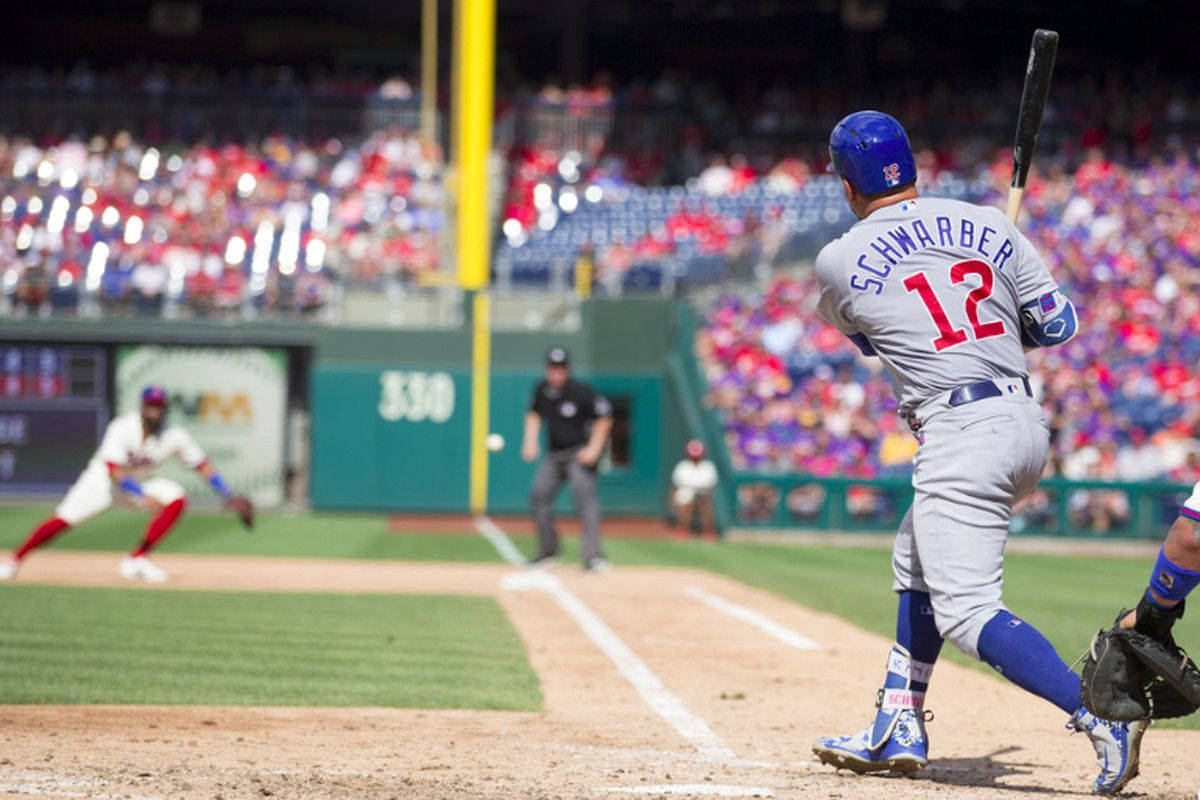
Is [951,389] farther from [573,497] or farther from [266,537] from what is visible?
[266,537]

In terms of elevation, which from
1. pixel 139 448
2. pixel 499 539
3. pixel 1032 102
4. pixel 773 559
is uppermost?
pixel 1032 102

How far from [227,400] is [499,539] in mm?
7974

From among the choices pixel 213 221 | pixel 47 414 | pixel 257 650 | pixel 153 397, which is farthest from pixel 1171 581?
pixel 213 221

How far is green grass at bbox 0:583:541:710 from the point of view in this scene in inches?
292

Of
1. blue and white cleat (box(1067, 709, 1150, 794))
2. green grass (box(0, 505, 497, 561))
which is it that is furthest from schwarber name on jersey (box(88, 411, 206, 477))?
blue and white cleat (box(1067, 709, 1150, 794))

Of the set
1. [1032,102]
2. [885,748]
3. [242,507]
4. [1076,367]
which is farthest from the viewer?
[1076,367]

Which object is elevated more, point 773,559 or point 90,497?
point 90,497

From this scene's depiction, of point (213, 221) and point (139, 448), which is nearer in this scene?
point (139, 448)

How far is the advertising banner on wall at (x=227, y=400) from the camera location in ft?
91.4

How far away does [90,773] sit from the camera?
16.9 feet

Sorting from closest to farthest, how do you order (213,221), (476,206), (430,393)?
(430,393), (476,206), (213,221)

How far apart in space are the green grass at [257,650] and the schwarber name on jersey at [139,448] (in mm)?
1169

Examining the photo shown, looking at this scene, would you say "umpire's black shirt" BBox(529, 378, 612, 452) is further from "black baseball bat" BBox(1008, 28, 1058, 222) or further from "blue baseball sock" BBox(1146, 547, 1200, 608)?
"blue baseball sock" BBox(1146, 547, 1200, 608)

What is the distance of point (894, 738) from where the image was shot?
17.9 feet
